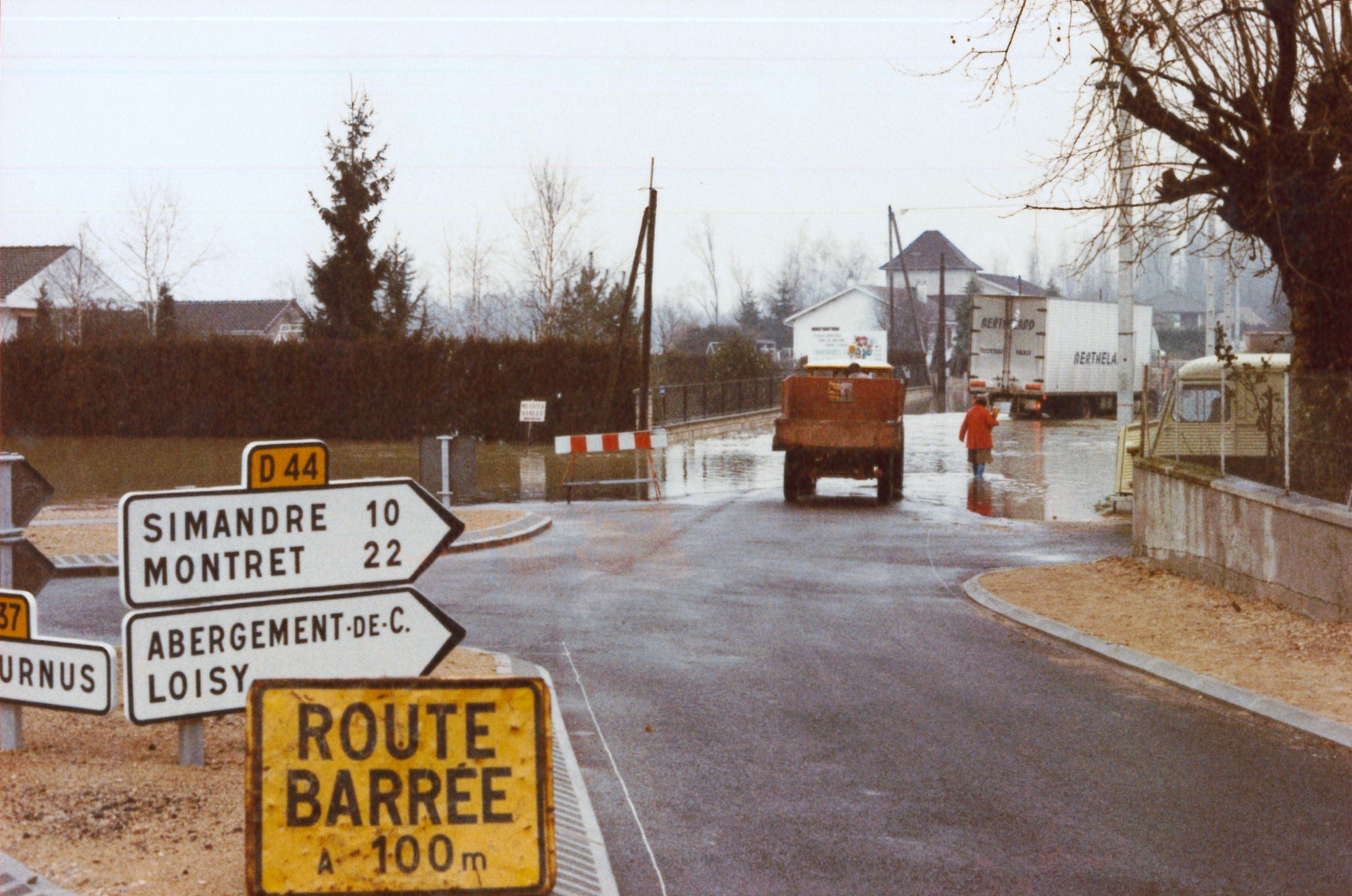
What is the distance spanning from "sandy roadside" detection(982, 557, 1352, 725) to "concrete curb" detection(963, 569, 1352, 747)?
106mm

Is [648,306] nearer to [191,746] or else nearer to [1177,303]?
[191,746]

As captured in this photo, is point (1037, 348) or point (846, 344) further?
point (846, 344)

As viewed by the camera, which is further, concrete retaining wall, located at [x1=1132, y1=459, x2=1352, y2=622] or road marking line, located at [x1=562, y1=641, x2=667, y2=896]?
concrete retaining wall, located at [x1=1132, y1=459, x2=1352, y2=622]

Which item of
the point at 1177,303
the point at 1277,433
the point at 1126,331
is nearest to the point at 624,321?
the point at 1126,331

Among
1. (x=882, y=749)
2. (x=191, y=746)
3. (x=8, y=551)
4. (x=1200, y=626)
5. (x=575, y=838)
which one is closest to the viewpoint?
(x=575, y=838)

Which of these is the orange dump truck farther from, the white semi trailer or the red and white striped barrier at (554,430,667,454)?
the white semi trailer

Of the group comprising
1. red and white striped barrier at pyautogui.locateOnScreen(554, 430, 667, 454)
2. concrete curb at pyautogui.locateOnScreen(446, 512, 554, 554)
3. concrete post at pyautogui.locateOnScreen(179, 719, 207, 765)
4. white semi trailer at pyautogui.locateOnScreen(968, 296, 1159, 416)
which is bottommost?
concrete curb at pyautogui.locateOnScreen(446, 512, 554, 554)

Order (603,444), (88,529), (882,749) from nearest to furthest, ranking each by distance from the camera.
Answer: (882,749) < (88,529) < (603,444)

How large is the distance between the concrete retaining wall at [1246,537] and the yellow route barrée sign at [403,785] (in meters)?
8.69

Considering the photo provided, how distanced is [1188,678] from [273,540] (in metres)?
6.71

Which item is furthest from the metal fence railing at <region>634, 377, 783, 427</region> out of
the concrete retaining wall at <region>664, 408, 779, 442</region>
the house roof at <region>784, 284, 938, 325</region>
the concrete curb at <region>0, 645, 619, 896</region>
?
the house roof at <region>784, 284, 938, 325</region>

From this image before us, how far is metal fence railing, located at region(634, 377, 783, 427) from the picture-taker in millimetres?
45375

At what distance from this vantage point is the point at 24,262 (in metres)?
72.0

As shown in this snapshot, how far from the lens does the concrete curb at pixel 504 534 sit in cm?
1742
